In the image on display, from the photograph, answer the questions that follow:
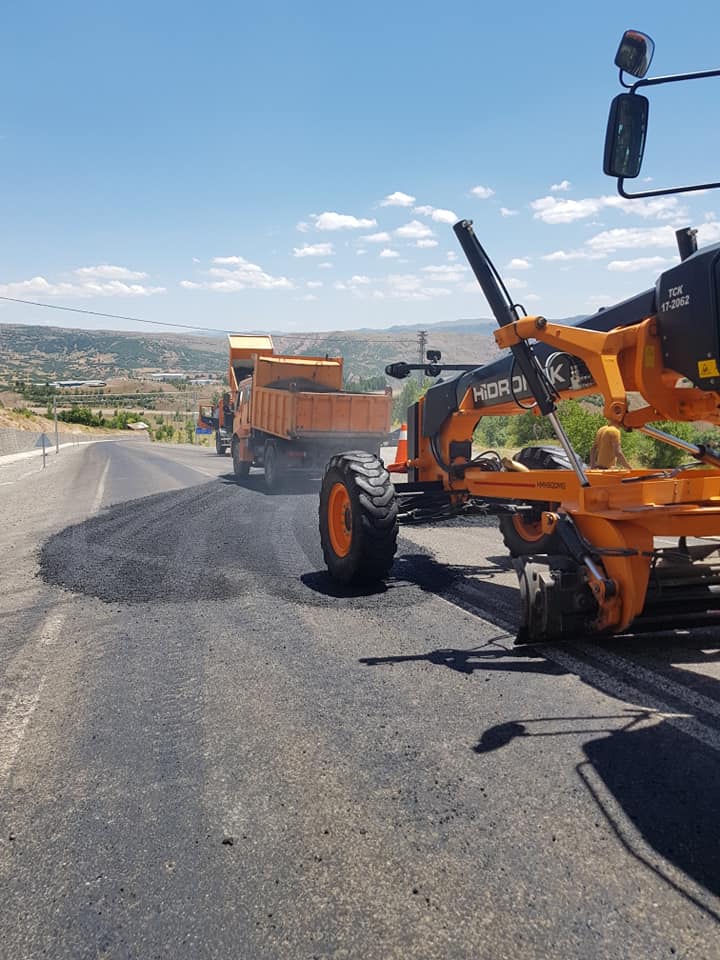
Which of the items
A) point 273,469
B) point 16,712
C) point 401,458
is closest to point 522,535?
point 401,458

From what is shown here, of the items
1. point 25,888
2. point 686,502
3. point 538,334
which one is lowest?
point 25,888

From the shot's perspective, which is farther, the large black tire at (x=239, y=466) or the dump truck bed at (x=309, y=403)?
the large black tire at (x=239, y=466)

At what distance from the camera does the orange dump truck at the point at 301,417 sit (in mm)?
15859

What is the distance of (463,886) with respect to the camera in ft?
8.04

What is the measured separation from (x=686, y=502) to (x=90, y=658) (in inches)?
159

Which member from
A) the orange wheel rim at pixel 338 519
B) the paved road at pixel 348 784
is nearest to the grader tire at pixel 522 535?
the paved road at pixel 348 784

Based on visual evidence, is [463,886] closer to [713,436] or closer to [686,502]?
[686,502]

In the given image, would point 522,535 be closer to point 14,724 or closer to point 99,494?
point 14,724

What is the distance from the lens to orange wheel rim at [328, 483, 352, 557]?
697 centimetres

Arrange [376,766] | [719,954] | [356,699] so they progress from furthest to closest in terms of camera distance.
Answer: [356,699] < [376,766] < [719,954]

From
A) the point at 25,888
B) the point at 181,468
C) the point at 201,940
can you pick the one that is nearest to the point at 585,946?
the point at 201,940

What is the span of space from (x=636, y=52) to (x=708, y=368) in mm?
1736

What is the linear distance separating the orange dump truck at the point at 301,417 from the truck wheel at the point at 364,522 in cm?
896

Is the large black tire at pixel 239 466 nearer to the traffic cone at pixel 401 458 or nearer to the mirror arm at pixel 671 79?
the traffic cone at pixel 401 458
